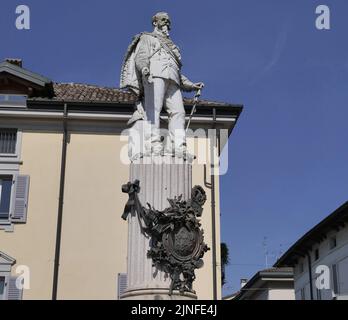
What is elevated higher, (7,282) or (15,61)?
(15,61)

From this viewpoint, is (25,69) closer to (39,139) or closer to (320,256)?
(39,139)

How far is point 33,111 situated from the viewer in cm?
2350

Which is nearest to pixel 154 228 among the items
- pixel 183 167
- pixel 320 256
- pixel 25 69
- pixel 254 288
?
pixel 183 167

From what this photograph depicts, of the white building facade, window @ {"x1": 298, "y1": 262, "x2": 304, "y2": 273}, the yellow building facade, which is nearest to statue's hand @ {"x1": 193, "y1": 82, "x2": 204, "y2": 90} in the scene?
the yellow building facade

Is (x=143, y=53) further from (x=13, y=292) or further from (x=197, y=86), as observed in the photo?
(x=13, y=292)

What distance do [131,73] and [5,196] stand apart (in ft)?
48.1

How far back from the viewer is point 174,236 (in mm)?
8320

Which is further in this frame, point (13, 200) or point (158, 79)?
point (13, 200)

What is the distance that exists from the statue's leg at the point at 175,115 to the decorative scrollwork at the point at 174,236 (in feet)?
2.98

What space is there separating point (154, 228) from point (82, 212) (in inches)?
573

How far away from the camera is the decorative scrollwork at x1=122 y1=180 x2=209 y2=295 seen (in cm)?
820

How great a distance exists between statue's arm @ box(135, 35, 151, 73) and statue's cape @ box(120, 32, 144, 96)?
13cm

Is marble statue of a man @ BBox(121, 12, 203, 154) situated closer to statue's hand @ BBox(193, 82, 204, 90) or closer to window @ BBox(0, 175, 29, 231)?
statue's hand @ BBox(193, 82, 204, 90)

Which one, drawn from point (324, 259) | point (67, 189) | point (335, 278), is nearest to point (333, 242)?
point (324, 259)
